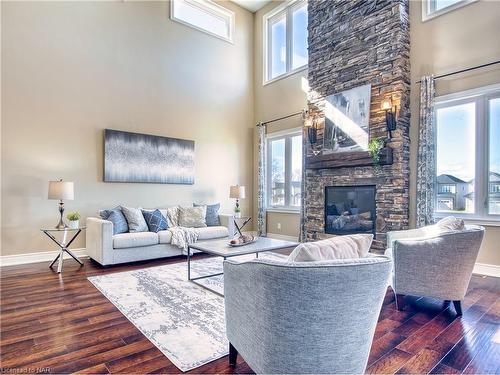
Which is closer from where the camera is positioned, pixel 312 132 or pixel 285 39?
pixel 312 132

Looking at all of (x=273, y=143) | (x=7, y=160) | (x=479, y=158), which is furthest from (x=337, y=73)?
(x=7, y=160)

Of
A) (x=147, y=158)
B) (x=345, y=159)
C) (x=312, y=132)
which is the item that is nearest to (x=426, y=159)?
(x=345, y=159)

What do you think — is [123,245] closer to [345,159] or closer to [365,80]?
[345,159]

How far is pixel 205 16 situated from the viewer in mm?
6617

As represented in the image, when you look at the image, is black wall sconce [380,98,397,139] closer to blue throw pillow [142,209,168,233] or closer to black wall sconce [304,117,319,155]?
black wall sconce [304,117,319,155]

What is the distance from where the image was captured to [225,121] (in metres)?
6.94

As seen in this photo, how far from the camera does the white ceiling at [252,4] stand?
7042mm

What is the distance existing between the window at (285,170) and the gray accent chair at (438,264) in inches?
147

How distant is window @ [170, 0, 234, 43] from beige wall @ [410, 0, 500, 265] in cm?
388

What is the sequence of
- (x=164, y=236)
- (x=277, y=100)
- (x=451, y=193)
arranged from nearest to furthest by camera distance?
1. (x=451, y=193)
2. (x=164, y=236)
3. (x=277, y=100)

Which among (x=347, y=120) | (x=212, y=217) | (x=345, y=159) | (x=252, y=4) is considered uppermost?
(x=252, y=4)

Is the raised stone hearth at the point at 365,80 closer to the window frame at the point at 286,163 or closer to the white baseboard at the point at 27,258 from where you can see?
the window frame at the point at 286,163

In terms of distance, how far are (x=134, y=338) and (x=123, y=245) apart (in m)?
2.37

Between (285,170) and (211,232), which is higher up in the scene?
(285,170)
